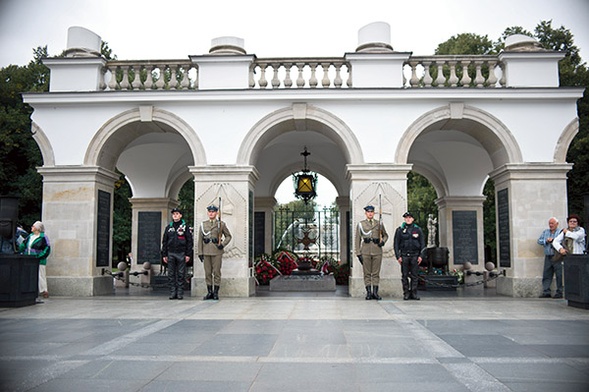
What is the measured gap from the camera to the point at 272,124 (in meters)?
12.4

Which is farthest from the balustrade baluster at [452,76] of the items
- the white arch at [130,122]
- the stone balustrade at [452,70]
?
the white arch at [130,122]

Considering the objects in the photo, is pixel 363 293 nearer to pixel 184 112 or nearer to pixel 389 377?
pixel 184 112

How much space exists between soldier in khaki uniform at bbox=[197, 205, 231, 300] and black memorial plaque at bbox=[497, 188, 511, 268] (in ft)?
20.5

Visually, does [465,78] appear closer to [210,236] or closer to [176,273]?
[210,236]

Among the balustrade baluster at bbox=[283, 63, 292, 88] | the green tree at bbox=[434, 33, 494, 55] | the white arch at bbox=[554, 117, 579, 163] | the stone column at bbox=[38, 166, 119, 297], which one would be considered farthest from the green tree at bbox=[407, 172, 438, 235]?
the stone column at bbox=[38, 166, 119, 297]

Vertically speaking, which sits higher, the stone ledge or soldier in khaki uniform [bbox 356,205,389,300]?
soldier in khaki uniform [bbox 356,205,389,300]

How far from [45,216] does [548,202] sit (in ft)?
36.9

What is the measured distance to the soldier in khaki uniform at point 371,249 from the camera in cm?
1116

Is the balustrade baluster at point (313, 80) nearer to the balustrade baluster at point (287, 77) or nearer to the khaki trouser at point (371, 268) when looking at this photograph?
the balustrade baluster at point (287, 77)

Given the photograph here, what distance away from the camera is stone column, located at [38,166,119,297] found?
12.0 meters

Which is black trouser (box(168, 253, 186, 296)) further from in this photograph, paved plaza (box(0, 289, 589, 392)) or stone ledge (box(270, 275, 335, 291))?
stone ledge (box(270, 275, 335, 291))

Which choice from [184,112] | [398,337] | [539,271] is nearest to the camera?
[398,337]

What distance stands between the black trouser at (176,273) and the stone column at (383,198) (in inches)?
146

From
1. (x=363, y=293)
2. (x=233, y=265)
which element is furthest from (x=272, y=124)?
(x=363, y=293)
